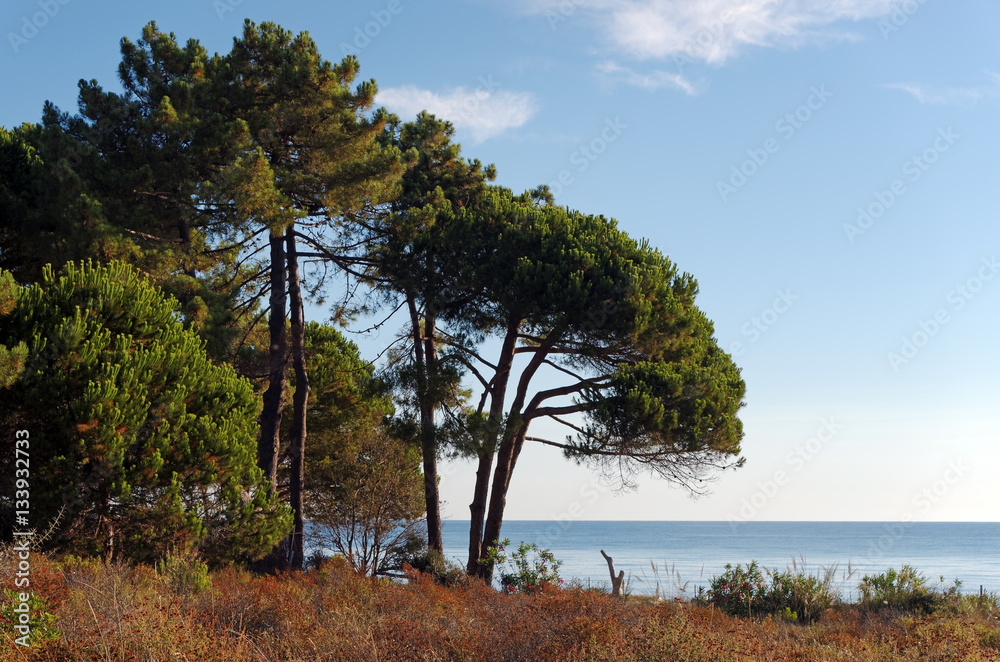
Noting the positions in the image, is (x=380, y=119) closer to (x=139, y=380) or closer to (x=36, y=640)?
(x=139, y=380)

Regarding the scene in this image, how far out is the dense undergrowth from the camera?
5.50 metres

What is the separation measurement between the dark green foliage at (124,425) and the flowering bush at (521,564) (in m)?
5.08

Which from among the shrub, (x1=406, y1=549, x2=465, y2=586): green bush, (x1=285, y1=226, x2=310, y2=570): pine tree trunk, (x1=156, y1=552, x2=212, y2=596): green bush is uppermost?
(x1=285, y1=226, x2=310, y2=570): pine tree trunk

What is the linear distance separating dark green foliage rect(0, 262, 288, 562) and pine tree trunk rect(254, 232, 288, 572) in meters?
1.98

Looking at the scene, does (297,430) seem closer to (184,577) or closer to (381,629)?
(184,577)

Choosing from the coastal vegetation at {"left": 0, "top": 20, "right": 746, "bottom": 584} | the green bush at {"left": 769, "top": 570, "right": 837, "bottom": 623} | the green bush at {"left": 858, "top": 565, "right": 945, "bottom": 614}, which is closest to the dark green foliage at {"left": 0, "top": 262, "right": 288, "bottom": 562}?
the coastal vegetation at {"left": 0, "top": 20, "right": 746, "bottom": 584}

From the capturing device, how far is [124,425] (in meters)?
9.85

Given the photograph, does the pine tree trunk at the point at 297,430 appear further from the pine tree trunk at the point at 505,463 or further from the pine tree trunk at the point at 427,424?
the pine tree trunk at the point at 505,463

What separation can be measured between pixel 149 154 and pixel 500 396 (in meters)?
8.63

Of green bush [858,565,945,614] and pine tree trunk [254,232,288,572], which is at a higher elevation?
pine tree trunk [254,232,288,572]

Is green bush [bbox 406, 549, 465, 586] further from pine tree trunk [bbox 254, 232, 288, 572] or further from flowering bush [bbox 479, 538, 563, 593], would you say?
pine tree trunk [bbox 254, 232, 288, 572]

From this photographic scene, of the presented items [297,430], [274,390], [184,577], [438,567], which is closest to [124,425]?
[184,577]

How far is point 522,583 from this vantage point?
14.2 meters

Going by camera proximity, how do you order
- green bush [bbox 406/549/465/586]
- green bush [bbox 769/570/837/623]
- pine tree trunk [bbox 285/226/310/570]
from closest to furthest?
green bush [bbox 769/570/837/623], pine tree trunk [bbox 285/226/310/570], green bush [bbox 406/549/465/586]
